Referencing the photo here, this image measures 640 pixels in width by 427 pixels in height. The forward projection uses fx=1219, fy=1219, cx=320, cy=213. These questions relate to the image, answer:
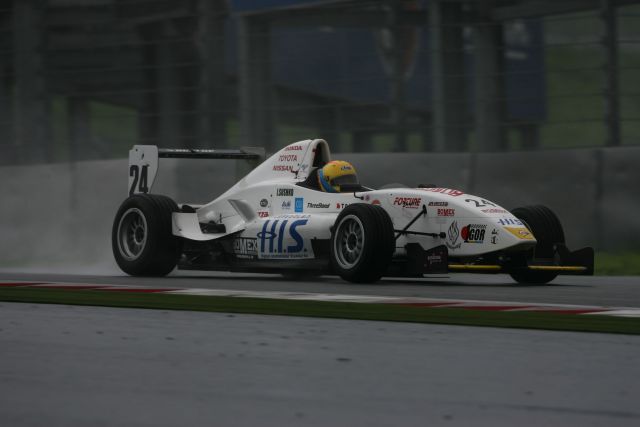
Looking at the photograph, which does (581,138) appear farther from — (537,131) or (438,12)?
(438,12)

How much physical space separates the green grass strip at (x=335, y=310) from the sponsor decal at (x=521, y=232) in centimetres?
243

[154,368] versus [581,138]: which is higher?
[581,138]

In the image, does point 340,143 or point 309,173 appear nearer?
point 309,173

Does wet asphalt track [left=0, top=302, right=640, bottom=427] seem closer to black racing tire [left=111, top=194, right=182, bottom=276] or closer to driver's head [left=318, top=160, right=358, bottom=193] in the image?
driver's head [left=318, top=160, right=358, bottom=193]

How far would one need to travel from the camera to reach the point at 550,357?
17.8 feet

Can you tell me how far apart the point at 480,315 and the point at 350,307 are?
1007mm

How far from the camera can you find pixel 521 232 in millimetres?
10352

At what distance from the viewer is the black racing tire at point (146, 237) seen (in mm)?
12438

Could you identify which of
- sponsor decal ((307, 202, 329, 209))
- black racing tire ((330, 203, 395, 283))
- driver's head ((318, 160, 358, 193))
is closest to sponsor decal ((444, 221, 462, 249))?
black racing tire ((330, 203, 395, 283))

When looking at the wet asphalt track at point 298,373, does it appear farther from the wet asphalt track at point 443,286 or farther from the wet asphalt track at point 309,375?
the wet asphalt track at point 443,286

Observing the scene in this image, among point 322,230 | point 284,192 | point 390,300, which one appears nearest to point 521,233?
point 322,230

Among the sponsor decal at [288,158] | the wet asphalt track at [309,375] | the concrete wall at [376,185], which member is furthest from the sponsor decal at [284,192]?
the wet asphalt track at [309,375]

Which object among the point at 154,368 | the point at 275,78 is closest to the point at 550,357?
the point at 154,368

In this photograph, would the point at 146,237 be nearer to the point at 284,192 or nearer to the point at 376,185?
the point at 284,192
